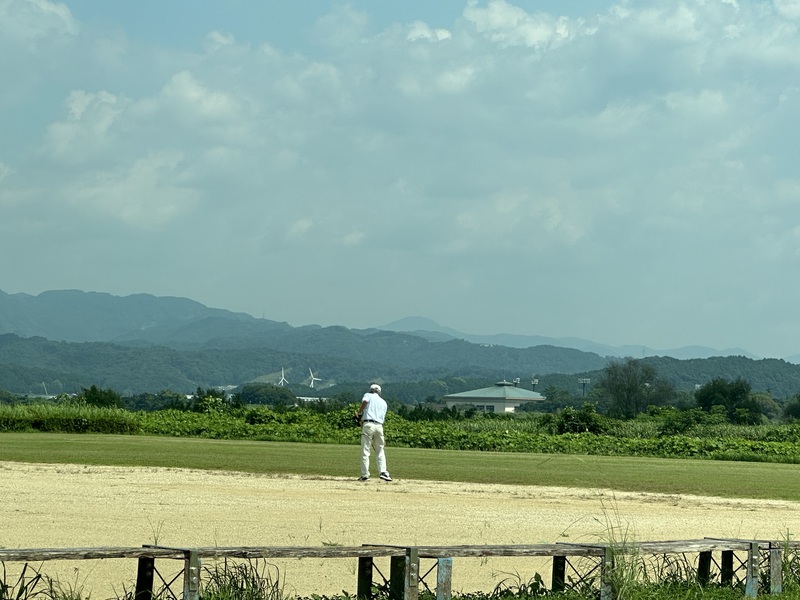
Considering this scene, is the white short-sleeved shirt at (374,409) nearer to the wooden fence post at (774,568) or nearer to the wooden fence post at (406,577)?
the wooden fence post at (774,568)

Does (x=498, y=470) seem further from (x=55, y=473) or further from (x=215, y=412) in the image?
(x=215, y=412)

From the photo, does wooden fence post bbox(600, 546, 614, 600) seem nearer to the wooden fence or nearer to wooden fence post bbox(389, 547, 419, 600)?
the wooden fence

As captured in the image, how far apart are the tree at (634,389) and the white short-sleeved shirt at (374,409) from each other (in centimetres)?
9533

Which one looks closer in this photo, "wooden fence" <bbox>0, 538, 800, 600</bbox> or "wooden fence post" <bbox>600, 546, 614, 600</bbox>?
"wooden fence" <bbox>0, 538, 800, 600</bbox>

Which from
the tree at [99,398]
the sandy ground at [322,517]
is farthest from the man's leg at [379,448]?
the tree at [99,398]

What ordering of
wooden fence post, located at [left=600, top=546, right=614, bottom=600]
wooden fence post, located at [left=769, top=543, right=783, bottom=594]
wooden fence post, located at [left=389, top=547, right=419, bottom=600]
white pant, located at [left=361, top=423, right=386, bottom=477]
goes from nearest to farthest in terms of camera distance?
1. wooden fence post, located at [left=389, top=547, right=419, bottom=600]
2. wooden fence post, located at [left=600, top=546, right=614, bottom=600]
3. wooden fence post, located at [left=769, top=543, right=783, bottom=594]
4. white pant, located at [left=361, top=423, right=386, bottom=477]

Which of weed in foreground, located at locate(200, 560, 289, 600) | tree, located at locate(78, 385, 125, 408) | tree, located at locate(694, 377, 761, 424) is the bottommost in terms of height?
weed in foreground, located at locate(200, 560, 289, 600)

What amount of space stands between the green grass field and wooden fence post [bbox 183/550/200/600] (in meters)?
14.4

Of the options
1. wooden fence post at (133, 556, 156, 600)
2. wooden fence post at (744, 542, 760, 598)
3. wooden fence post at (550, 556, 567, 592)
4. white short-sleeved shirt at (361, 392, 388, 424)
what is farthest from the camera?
white short-sleeved shirt at (361, 392, 388, 424)

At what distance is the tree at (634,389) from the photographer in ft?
395

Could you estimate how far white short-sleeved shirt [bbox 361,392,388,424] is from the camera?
23797 mm

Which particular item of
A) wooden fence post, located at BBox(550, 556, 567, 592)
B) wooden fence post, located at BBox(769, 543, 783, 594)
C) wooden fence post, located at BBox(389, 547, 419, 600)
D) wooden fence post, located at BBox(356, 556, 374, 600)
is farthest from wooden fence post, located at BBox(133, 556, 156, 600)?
wooden fence post, located at BBox(769, 543, 783, 594)

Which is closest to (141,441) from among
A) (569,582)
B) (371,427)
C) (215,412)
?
(215,412)

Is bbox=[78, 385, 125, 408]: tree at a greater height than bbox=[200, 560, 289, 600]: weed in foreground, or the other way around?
bbox=[78, 385, 125, 408]: tree
